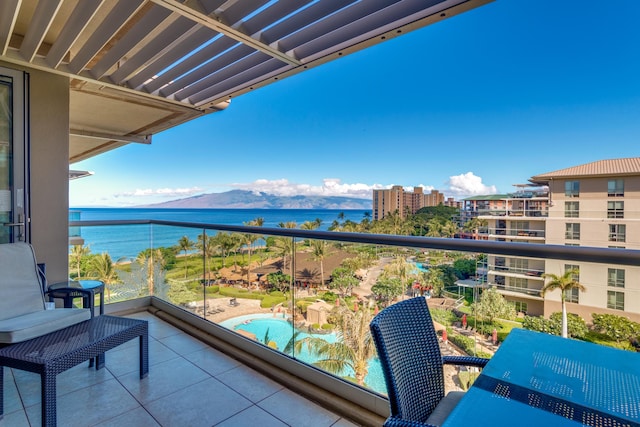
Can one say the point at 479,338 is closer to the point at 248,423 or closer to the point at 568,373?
the point at 568,373

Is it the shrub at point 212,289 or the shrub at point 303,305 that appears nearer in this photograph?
the shrub at point 303,305

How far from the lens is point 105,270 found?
4344 mm

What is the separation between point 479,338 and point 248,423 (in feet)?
5.16

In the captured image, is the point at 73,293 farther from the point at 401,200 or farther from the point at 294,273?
the point at 401,200

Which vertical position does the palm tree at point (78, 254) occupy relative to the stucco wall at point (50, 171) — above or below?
below

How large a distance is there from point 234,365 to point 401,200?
32788 millimetres

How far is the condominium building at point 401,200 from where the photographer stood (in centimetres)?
3253

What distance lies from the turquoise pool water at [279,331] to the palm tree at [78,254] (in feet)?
7.04

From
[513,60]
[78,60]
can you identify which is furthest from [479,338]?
[513,60]

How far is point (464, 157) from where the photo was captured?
36.0 m

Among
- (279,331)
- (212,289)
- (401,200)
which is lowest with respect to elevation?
(279,331)

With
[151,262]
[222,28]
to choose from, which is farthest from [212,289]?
[222,28]

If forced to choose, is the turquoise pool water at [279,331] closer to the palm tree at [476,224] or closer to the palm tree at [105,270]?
the palm tree at [105,270]

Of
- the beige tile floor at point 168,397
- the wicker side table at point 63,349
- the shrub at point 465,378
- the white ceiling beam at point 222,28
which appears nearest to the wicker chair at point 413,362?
the shrub at point 465,378
